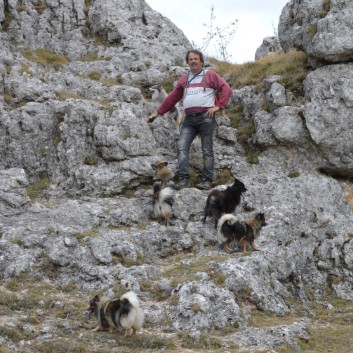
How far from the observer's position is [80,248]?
12117 millimetres

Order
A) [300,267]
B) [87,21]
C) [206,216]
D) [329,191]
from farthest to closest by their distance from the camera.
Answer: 1. [87,21]
2. [329,191]
3. [206,216]
4. [300,267]

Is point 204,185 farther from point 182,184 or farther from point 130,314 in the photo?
point 130,314

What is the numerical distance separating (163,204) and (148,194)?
4.34 ft

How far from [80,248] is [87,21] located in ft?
39.1

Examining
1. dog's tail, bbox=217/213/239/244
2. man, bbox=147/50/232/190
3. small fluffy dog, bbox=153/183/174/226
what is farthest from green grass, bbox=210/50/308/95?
dog's tail, bbox=217/213/239/244

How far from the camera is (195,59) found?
15.1 m

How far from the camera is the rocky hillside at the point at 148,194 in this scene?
10211 millimetres

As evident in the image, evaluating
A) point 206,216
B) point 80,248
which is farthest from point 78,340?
point 206,216

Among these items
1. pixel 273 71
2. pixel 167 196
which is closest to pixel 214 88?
pixel 167 196

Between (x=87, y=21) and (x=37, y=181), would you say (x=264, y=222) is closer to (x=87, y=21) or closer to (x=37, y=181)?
(x=37, y=181)

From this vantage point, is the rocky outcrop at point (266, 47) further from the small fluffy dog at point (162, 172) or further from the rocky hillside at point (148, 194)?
the small fluffy dog at point (162, 172)

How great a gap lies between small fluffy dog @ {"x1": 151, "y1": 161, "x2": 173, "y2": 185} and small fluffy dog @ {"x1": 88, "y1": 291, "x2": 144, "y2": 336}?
18.8 feet

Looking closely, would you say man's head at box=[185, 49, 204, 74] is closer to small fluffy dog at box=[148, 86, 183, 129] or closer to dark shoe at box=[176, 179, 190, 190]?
small fluffy dog at box=[148, 86, 183, 129]

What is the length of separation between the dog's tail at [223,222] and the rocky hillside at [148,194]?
329 millimetres
